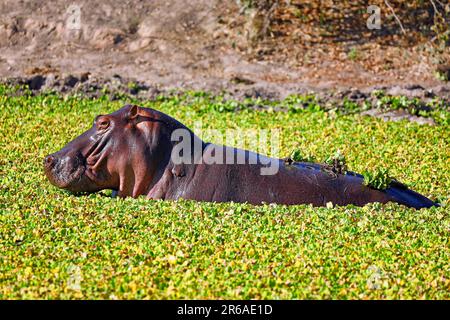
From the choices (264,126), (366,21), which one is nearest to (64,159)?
(264,126)

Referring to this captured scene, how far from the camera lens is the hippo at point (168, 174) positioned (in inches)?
372

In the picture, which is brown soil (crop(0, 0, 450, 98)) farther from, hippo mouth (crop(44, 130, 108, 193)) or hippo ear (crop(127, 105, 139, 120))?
hippo mouth (crop(44, 130, 108, 193))

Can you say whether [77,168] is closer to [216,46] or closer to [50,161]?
[50,161]

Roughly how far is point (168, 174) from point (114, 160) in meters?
0.51

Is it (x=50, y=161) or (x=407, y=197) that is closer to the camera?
(x=50, y=161)

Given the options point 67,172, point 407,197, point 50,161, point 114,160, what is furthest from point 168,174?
point 407,197

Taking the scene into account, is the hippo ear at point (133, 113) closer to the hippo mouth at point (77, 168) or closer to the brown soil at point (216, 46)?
the hippo mouth at point (77, 168)

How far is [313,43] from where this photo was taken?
19.6 m

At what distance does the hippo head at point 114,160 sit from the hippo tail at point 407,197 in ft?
7.14

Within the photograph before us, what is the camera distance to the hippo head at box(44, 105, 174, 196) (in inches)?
373

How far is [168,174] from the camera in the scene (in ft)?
31.2

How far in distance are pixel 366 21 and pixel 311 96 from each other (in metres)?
4.49

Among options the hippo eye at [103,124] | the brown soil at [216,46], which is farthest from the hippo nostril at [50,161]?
the brown soil at [216,46]
